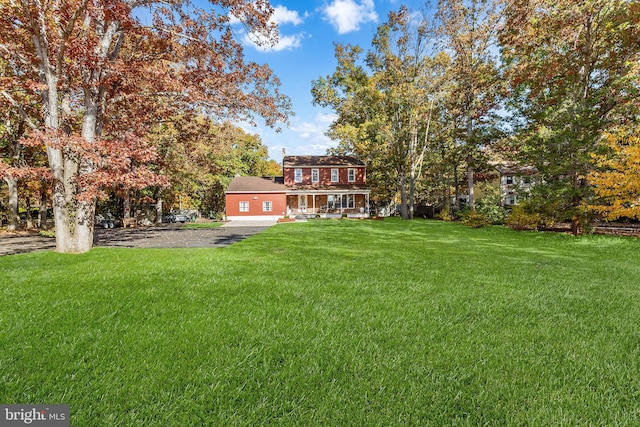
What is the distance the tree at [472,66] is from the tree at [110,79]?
60.2 feet

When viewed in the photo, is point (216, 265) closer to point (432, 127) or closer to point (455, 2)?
point (455, 2)

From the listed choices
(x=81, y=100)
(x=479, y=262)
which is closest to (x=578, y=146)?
(x=479, y=262)

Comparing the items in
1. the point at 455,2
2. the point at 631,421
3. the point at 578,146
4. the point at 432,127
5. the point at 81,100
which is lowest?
the point at 631,421

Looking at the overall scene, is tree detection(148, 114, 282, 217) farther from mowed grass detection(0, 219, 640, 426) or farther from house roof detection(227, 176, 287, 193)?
mowed grass detection(0, 219, 640, 426)

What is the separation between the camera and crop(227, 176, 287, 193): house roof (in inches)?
1208

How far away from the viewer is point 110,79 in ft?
30.0

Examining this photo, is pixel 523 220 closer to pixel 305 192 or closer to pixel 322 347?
pixel 322 347

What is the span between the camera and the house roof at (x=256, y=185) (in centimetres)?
3067

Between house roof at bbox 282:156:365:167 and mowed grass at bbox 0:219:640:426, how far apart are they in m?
28.0

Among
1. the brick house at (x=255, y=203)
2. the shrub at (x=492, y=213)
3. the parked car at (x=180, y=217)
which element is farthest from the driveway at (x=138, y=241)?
the shrub at (x=492, y=213)

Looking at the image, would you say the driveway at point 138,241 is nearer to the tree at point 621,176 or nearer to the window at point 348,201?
the tree at point 621,176

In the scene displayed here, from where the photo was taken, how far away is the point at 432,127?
2981 cm

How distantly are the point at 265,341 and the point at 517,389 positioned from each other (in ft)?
7.42

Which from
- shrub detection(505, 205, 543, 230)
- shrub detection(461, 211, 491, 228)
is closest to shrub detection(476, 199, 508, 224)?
shrub detection(461, 211, 491, 228)
